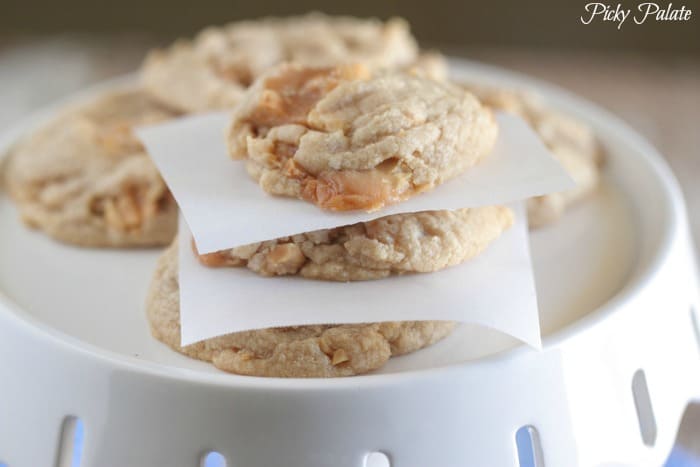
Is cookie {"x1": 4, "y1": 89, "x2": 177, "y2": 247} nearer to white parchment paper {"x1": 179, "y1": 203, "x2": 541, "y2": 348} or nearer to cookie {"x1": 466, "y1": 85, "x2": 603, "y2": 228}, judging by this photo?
white parchment paper {"x1": 179, "y1": 203, "x2": 541, "y2": 348}

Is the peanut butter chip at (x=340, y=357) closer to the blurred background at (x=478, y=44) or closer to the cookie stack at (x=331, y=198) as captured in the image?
the cookie stack at (x=331, y=198)

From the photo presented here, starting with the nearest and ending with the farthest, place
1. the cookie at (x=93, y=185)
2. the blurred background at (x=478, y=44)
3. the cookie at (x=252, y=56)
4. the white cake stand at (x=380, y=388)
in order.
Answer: the white cake stand at (x=380, y=388) < the cookie at (x=93, y=185) < the cookie at (x=252, y=56) < the blurred background at (x=478, y=44)

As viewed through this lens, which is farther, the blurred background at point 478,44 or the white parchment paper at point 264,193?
the blurred background at point 478,44

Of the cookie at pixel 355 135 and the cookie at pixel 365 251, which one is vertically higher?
the cookie at pixel 355 135

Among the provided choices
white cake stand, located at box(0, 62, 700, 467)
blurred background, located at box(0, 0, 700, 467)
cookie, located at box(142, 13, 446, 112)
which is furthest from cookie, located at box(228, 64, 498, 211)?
blurred background, located at box(0, 0, 700, 467)

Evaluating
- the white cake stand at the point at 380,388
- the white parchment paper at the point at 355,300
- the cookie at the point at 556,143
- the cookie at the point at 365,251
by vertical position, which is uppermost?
the cookie at the point at 556,143

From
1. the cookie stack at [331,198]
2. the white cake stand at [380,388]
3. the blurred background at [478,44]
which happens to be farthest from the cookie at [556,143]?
the blurred background at [478,44]

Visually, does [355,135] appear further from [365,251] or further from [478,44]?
[478,44]
